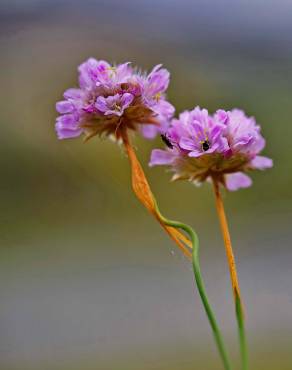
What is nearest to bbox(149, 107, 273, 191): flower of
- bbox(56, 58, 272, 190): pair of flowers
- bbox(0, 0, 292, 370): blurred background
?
bbox(56, 58, 272, 190): pair of flowers

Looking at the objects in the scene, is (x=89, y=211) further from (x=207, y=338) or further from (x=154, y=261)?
(x=207, y=338)

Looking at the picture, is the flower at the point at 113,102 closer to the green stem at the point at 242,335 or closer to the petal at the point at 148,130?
the petal at the point at 148,130

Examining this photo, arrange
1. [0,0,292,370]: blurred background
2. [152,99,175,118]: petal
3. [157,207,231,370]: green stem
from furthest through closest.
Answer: [0,0,292,370]: blurred background
[152,99,175,118]: petal
[157,207,231,370]: green stem

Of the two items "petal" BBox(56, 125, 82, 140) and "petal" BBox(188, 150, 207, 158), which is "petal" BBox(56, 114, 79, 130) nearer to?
"petal" BBox(56, 125, 82, 140)

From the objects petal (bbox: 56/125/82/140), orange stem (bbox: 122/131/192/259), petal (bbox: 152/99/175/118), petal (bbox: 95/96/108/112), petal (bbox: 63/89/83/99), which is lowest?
orange stem (bbox: 122/131/192/259)

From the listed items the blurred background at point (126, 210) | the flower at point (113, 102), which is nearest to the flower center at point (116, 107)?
the flower at point (113, 102)

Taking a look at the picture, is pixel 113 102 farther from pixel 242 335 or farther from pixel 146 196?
pixel 242 335
